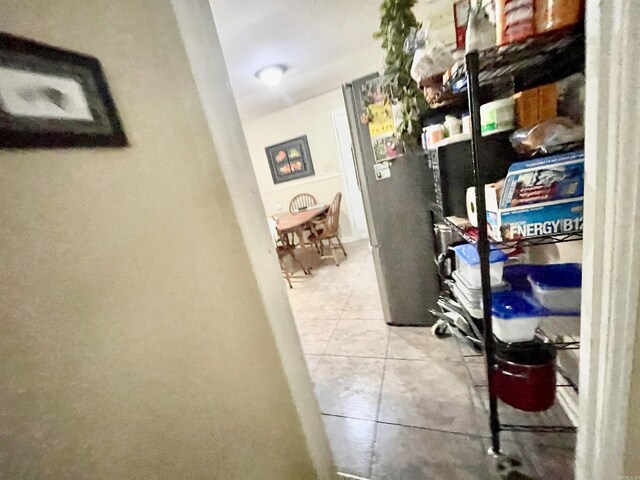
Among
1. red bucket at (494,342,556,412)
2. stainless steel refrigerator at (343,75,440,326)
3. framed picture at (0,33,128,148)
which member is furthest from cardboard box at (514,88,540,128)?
framed picture at (0,33,128,148)

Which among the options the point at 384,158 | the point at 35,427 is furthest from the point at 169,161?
the point at 384,158

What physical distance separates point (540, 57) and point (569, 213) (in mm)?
459

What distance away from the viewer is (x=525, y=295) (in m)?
0.94

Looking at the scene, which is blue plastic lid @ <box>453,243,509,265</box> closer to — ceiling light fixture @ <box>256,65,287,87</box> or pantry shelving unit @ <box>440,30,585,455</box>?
pantry shelving unit @ <box>440,30,585,455</box>

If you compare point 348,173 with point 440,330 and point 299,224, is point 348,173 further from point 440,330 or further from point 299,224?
point 440,330

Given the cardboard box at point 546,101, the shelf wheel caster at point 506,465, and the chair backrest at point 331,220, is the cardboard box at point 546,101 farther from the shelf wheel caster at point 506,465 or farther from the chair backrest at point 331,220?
the chair backrest at point 331,220

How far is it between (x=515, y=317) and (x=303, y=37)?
264 cm

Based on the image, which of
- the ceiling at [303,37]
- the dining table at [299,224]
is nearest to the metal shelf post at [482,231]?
the ceiling at [303,37]

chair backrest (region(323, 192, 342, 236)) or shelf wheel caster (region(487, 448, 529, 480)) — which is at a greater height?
chair backrest (region(323, 192, 342, 236))

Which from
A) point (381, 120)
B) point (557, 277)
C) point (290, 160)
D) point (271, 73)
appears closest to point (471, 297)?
point (557, 277)

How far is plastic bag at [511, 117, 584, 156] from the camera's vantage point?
0.72m

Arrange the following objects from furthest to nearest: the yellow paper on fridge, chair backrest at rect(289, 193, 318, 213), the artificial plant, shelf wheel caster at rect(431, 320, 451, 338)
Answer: chair backrest at rect(289, 193, 318, 213) < shelf wheel caster at rect(431, 320, 451, 338) < the yellow paper on fridge < the artificial plant

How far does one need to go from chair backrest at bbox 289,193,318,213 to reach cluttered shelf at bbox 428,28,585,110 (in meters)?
3.52

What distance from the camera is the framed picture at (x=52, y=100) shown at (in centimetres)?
39
